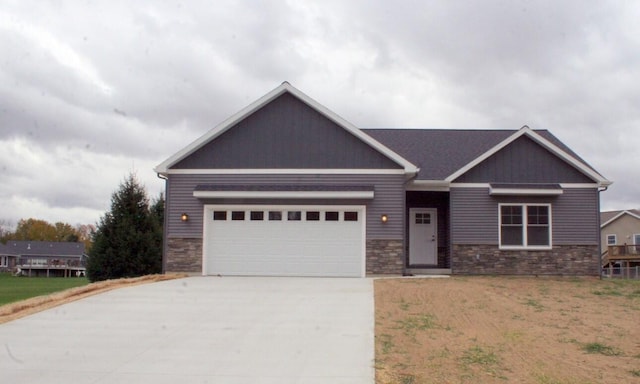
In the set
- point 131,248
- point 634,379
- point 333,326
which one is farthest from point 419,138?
point 634,379

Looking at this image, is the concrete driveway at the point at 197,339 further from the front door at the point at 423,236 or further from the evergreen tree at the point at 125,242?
the evergreen tree at the point at 125,242

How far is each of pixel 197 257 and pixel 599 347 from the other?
1187cm

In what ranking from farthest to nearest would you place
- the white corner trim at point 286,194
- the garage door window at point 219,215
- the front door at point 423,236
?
1. the front door at point 423,236
2. the garage door window at point 219,215
3. the white corner trim at point 286,194

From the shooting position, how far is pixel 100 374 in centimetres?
780

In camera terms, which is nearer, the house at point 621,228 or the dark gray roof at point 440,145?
the dark gray roof at point 440,145

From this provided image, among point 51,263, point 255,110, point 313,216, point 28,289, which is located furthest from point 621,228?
point 51,263

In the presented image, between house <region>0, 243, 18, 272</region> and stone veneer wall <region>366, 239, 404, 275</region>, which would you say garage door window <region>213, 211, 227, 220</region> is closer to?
stone veneer wall <region>366, 239, 404, 275</region>

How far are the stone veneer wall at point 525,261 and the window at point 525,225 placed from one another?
0.96ft

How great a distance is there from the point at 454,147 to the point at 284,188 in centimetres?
731

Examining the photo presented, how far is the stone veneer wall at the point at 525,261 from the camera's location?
19.4m

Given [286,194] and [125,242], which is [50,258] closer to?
[125,242]

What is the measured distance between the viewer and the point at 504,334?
9.94 m

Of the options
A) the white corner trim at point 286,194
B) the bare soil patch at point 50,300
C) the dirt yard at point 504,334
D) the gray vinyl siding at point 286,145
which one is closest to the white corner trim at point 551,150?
the gray vinyl siding at point 286,145

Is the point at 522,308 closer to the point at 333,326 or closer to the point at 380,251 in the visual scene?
the point at 333,326
